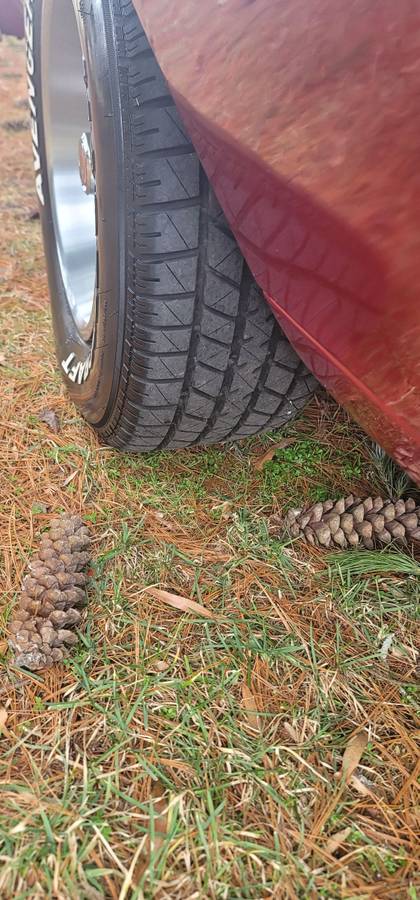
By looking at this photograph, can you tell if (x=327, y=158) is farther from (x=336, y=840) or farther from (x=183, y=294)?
(x=336, y=840)

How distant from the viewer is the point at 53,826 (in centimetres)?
97

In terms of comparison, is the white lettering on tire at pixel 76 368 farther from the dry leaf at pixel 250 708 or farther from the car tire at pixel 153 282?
the dry leaf at pixel 250 708

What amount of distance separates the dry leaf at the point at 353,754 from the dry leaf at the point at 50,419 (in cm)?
115

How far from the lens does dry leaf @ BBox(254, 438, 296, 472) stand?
65.8 inches

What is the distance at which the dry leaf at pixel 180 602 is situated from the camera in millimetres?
1333

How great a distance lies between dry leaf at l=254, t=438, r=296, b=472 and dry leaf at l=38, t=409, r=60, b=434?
1.98 ft

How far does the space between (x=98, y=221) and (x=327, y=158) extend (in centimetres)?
64

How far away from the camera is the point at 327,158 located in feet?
2.45

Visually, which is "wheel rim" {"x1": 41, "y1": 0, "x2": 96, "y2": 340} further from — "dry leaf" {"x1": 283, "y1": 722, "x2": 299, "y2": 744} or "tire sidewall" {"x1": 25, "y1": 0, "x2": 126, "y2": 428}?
"dry leaf" {"x1": 283, "y1": 722, "x2": 299, "y2": 744}

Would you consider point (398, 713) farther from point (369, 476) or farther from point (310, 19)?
point (310, 19)

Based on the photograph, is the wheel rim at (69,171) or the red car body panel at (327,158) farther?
the wheel rim at (69,171)

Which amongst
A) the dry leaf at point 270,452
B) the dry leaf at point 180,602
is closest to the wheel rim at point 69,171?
the dry leaf at point 270,452

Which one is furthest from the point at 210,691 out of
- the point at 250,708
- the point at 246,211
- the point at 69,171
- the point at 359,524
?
the point at 69,171

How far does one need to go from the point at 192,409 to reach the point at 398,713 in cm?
76
